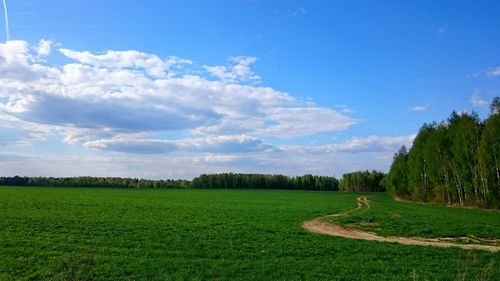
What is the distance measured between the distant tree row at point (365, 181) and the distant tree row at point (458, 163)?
247 ft

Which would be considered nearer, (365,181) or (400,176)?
(400,176)

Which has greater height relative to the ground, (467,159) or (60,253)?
(467,159)

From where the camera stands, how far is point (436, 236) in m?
31.2

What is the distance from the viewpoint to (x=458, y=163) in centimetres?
7200

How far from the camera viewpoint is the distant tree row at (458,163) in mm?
62062

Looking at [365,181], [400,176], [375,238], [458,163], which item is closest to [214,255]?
[375,238]

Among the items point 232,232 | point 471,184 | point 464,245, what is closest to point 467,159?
point 471,184

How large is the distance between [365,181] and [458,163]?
4295 inches

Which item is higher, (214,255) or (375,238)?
(214,255)

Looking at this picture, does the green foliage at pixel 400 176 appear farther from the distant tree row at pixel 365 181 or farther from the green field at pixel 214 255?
the green field at pixel 214 255

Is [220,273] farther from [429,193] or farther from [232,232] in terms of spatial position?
[429,193]

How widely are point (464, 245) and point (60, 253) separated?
77.8 ft

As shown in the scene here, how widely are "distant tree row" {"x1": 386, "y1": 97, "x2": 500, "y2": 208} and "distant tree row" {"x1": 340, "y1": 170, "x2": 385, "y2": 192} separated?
247 feet

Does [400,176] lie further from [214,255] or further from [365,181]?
[214,255]
